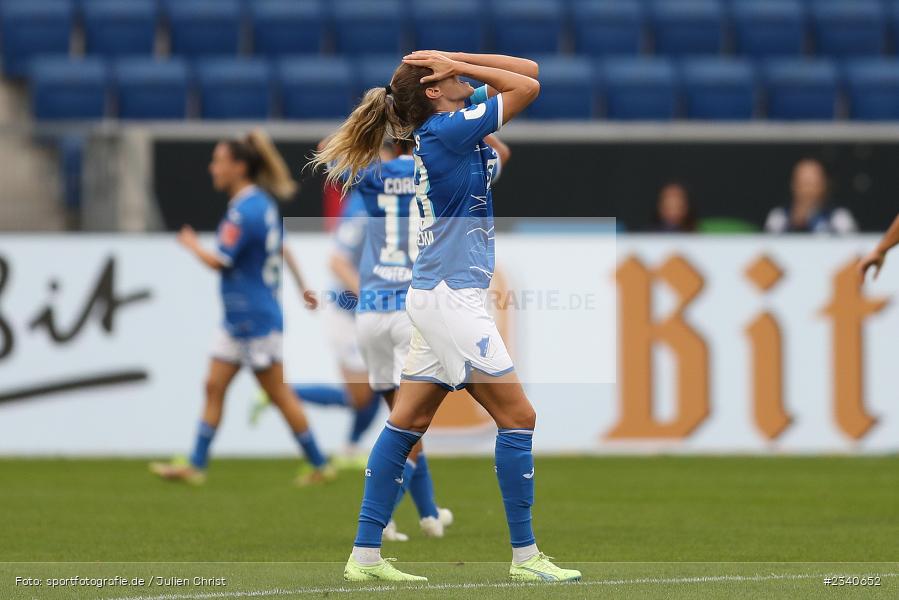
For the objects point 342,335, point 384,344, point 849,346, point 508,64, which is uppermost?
point 508,64

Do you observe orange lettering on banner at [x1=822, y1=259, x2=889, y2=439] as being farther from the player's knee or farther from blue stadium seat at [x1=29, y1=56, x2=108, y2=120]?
blue stadium seat at [x1=29, y1=56, x2=108, y2=120]

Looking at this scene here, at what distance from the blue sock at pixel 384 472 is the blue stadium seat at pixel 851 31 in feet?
39.7

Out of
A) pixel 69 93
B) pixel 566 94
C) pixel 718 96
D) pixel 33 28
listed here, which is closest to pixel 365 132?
pixel 566 94

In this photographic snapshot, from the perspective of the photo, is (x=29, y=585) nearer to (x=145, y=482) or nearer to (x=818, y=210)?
Result: (x=145, y=482)

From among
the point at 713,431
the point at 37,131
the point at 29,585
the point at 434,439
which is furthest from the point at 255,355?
the point at 29,585

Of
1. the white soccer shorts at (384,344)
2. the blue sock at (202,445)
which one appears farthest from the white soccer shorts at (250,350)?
the white soccer shorts at (384,344)

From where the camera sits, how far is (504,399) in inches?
231

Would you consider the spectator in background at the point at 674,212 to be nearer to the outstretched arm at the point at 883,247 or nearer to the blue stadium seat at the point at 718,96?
the blue stadium seat at the point at 718,96

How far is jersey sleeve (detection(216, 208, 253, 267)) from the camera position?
33.4ft

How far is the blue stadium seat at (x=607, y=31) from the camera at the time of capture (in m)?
16.5

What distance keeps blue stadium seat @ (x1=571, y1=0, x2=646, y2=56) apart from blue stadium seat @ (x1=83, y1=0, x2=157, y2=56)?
14.5 feet

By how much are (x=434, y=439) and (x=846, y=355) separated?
3251mm

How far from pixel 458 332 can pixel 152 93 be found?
10030 millimetres

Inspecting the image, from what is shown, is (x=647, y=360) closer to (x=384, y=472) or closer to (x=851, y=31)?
(x=851, y=31)
